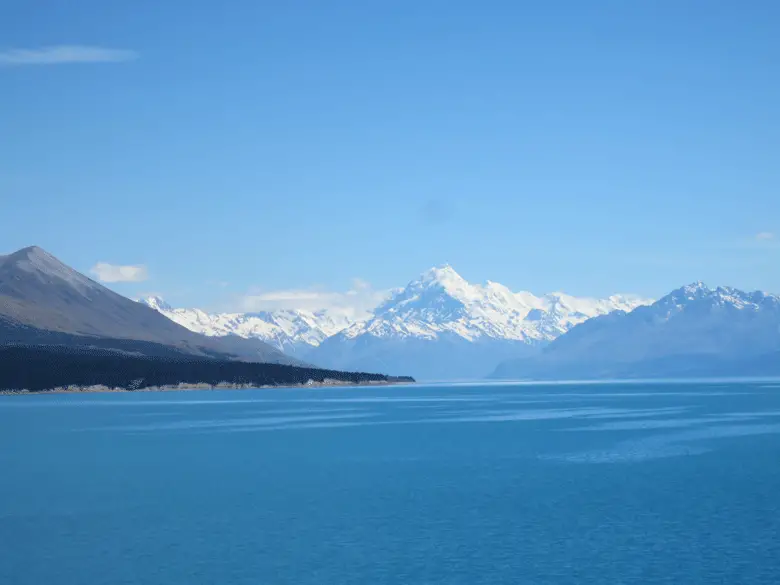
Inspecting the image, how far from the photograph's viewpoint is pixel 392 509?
57.9m

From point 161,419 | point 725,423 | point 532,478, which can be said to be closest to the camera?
point 532,478

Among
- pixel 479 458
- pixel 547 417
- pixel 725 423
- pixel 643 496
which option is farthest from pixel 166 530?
pixel 547 417

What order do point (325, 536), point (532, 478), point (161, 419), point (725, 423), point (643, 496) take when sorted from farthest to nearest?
point (161, 419) → point (725, 423) → point (532, 478) → point (643, 496) → point (325, 536)

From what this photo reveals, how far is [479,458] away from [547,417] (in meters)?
70.4

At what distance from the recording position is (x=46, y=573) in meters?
42.0

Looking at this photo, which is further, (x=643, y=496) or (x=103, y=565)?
(x=643, y=496)

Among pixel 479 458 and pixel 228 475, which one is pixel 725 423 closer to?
pixel 479 458

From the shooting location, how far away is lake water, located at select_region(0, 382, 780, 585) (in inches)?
1679

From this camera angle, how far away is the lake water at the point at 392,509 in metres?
42.7

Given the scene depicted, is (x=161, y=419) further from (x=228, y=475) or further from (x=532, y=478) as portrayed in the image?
(x=532, y=478)

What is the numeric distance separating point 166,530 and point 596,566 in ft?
70.3

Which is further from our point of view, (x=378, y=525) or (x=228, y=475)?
(x=228, y=475)

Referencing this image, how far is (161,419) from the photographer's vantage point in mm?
152000

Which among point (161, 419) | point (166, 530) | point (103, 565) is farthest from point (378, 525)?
point (161, 419)
